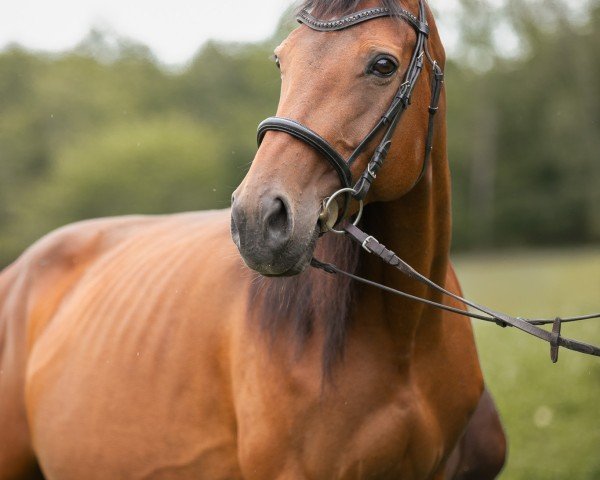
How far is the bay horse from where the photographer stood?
9.56 feet

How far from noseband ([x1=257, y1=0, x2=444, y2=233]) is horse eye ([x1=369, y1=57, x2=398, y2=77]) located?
78mm

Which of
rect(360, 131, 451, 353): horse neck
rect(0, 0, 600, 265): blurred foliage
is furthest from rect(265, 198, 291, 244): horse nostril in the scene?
rect(0, 0, 600, 265): blurred foliage

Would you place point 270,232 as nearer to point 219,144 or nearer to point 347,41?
point 347,41

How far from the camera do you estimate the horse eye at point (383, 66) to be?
2973 millimetres

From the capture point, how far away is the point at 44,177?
4281cm

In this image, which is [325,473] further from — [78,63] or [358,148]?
[78,63]

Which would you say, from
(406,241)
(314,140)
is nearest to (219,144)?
(406,241)

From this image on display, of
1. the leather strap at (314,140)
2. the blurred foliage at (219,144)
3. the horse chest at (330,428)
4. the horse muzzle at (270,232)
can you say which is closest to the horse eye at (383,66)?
the leather strap at (314,140)

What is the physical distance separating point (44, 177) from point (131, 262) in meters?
40.1

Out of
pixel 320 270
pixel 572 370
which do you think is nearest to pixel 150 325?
pixel 320 270

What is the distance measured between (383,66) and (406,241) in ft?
2.48

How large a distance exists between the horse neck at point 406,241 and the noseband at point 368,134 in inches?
14.0

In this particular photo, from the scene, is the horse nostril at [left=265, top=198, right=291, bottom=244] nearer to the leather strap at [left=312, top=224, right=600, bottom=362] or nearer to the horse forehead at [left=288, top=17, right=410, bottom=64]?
the leather strap at [left=312, top=224, right=600, bottom=362]

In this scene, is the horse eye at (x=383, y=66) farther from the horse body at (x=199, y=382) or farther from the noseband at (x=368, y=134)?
the horse body at (x=199, y=382)
